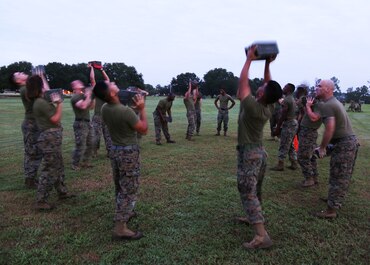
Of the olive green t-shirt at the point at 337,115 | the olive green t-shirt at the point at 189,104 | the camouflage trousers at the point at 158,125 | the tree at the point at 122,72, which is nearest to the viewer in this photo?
the olive green t-shirt at the point at 337,115

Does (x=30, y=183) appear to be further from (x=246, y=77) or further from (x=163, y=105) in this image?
(x=163, y=105)

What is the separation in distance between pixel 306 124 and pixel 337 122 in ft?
5.25

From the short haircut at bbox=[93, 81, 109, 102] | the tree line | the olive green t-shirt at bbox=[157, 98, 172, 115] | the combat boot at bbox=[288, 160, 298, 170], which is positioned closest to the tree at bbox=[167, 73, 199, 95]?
the tree line

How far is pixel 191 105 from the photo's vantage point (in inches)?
461

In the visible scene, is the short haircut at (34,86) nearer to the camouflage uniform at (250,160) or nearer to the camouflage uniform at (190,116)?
the camouflage uniform at (250,160)

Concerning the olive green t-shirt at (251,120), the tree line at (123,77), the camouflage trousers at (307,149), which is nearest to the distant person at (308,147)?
the camouflage trousers at (307,149)

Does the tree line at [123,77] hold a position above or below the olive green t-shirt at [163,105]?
above

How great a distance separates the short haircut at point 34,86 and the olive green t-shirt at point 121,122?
4.95 ft

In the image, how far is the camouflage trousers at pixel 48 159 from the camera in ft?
15.3

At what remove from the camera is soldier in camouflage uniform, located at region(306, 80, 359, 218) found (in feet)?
14.1

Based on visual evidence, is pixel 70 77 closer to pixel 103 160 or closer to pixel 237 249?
pixel 103 160

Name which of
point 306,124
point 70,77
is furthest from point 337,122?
point 70,77

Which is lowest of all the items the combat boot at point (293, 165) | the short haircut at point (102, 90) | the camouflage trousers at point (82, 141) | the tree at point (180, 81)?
the combat boot at point (293, 165)

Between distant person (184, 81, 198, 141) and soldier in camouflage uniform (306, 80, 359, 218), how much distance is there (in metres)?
7.28
